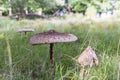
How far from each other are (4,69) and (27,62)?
33 cm

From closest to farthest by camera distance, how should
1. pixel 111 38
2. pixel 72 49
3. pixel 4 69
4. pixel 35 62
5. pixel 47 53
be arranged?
pixel 4 69 → pixel 35 62 → pixel 47 53 → pixel 72 49 → pixel 111 38

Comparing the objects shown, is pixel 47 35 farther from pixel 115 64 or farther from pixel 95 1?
pixel 95 1

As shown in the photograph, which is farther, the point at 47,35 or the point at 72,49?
the point at 72,49

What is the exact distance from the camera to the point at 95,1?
26.0 metres

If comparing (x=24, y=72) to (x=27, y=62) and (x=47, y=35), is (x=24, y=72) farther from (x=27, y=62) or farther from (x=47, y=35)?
(x=47, y=35)

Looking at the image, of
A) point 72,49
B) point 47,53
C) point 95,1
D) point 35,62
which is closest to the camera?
point 35,62

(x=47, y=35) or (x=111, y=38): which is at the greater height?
(x=47, y=35)

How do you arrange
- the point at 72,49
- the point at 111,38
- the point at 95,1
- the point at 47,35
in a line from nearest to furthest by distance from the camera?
the point at 47,35
the point at 72,49
the point at 111,38
the point at 95,1

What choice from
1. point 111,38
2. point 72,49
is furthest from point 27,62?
point 111,38

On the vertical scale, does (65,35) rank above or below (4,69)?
above

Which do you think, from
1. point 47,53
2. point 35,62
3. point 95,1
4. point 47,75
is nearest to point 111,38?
point 47,53

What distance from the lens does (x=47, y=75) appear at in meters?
2.38

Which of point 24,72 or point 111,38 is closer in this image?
point 24,72

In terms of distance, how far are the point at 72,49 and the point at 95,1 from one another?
23120 millimetres
